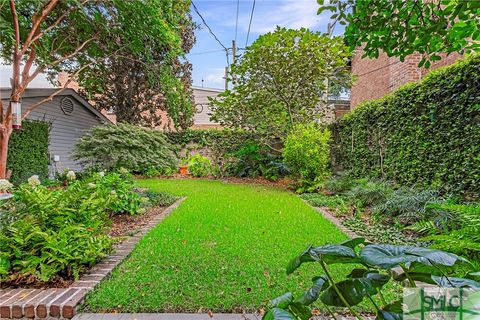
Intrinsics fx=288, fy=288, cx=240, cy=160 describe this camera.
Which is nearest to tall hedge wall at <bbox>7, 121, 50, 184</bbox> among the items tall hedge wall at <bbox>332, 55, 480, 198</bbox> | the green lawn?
the green lawn

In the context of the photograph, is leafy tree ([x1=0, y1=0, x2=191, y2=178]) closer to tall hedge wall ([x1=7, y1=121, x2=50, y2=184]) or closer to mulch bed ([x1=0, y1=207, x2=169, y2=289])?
tall hedge wall ([x1=7, y1=121, x2=50, y2=184])

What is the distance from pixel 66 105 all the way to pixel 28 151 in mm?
3316

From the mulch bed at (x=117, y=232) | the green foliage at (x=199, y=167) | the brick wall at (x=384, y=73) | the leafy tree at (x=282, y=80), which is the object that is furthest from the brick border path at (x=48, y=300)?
the green foliage at (x=199, y=167)

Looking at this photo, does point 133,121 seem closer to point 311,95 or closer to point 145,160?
point 145,160

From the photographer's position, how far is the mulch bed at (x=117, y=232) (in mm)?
2314

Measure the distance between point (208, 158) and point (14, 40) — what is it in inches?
305

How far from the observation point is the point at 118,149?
9383 millimetres

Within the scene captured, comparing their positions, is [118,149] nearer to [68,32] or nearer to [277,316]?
[68,32]

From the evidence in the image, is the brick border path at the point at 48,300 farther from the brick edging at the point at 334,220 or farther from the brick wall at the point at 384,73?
the brick wall at the point at 384,73

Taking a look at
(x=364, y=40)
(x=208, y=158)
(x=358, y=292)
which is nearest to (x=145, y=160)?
(x=208, y=158)

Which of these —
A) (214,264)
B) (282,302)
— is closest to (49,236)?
(214,264)

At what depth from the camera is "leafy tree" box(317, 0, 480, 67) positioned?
2.00m

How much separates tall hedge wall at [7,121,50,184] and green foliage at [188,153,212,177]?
495cm

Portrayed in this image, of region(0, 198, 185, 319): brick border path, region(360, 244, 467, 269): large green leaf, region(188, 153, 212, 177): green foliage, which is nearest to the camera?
region(360, 244, 467, 269): large green leaf
